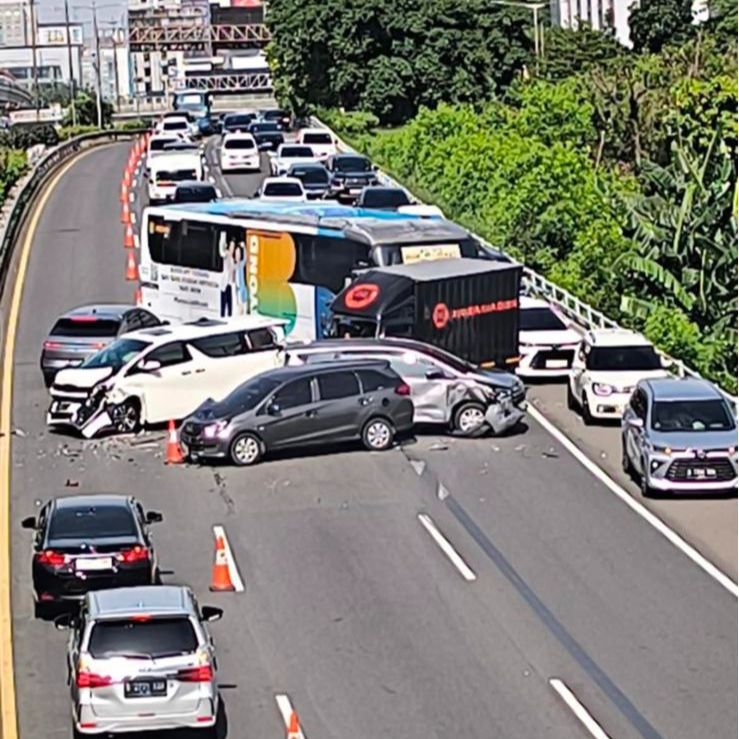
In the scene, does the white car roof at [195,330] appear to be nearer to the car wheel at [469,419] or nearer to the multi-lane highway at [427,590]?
the multi-lane highway at [427,590]

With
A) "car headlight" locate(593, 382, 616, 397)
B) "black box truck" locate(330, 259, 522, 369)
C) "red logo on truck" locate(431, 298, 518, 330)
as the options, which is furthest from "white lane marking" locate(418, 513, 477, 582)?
"red logo on truck" locate(431, 298, 518, 330)

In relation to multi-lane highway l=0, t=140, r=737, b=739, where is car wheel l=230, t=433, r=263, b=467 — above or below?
above

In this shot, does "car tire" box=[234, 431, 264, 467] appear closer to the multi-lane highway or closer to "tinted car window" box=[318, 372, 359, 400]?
the multi-lane highway

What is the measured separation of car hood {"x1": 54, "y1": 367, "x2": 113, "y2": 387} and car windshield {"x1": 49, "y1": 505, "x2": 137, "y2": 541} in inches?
385

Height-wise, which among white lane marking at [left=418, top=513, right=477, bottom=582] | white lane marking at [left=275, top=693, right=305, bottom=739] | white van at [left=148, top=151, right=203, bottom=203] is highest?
white van at [left=148, top=151, right=203, bottom=203]

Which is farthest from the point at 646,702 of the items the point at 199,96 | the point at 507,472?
the point at 199,96

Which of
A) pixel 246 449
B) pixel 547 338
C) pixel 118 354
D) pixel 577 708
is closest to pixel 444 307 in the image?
pixel 547 338

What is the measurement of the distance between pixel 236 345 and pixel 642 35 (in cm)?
8207

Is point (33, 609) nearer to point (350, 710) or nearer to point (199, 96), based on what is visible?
point (350, 710)

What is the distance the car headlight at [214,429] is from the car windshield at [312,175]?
32.0 m

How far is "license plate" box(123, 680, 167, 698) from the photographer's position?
57.9 feet

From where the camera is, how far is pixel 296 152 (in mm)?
70625

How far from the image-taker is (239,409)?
2961cm

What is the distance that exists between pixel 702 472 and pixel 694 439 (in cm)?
51
